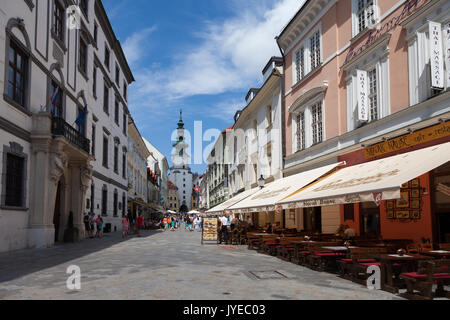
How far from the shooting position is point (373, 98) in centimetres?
1549

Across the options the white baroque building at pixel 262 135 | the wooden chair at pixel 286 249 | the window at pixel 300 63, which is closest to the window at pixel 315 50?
the window at pixel 300 63

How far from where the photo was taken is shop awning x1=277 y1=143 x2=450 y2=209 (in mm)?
9188

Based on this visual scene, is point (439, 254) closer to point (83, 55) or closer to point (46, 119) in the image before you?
point (46, 119)

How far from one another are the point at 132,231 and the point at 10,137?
65.6ft

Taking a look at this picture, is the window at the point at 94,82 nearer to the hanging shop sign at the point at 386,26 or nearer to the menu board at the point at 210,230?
the menu board at the point at 210,230

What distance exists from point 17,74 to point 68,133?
4022 mm

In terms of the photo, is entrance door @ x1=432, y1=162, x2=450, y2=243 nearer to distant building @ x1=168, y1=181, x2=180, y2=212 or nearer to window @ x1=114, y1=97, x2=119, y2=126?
window @ x1=114, y1=97, x2=119, y2=126

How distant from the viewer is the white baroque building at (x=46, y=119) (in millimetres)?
15336

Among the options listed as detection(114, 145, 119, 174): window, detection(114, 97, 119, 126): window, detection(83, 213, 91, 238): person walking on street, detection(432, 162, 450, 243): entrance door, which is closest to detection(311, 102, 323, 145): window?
detection(432, 162, 450, 243): entrance door

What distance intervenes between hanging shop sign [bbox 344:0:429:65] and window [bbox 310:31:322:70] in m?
3.27

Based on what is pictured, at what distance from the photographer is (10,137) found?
15.4 m

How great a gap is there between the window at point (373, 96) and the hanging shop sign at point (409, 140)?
1.37m
